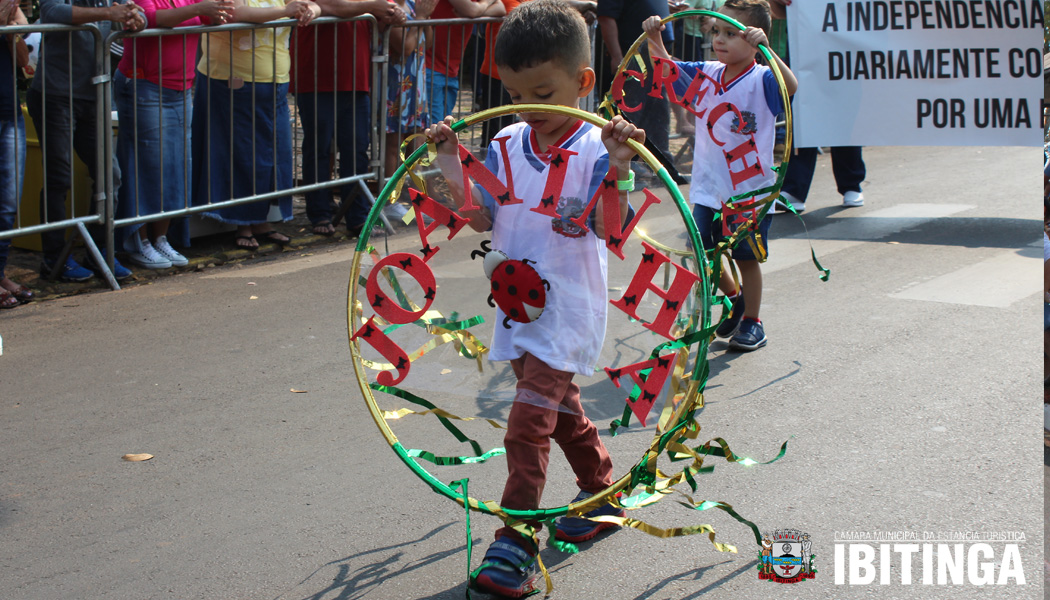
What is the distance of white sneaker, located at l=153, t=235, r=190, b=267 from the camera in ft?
23.2

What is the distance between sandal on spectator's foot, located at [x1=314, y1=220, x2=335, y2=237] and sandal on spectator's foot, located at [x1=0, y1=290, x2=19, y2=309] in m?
2.43

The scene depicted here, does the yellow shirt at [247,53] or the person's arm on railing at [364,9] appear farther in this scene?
the person's arm on railing at [364,9]

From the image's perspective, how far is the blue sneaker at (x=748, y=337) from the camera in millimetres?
5602

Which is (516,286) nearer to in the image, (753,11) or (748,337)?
(748,337)

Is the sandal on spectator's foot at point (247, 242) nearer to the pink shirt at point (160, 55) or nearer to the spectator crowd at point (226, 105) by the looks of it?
the spectator crowd at point (226, 105)

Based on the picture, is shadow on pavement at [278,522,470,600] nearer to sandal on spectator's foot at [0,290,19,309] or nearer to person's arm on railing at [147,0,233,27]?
sandal on spectator's foot at [0,290,19,309]

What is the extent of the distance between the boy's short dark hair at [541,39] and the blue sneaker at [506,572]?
143 cm

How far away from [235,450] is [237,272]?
298 cm

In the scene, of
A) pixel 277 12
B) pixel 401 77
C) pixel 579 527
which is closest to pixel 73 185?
pixel 277 12

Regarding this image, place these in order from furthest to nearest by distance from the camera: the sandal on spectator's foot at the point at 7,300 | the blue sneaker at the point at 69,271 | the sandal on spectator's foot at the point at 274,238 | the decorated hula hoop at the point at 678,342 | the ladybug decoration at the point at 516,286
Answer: the sandal on spectator's foot at the point at 274,238 → the blue sneaker at the point at 69,271 → the sandal on spectator's foot at the point at 7,300 → the ladybug decoration at the point at 516,286 → the decorated hula hoop at the point at 678,342

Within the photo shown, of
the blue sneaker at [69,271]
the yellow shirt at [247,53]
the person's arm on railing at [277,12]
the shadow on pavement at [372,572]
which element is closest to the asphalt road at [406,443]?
the shadow on pavement at [372,572]

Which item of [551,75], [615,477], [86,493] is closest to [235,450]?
→ [86,493]

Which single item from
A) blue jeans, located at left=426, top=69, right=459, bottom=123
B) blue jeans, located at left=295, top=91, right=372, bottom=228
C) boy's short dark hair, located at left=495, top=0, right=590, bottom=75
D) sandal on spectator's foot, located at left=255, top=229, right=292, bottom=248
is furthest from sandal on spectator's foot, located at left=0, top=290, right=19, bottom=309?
boy's short dark hair, located at left=495, top=0, right=590, bottom=75

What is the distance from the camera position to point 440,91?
8.88 meters
